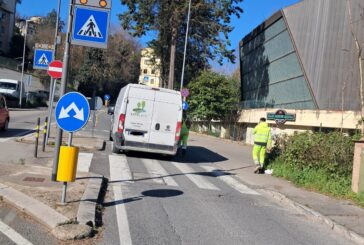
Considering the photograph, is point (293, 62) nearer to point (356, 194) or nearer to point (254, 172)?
point (254, 172)

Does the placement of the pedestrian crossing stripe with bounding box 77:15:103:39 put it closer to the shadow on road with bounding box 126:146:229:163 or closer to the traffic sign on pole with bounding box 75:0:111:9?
the traffic sign on pole with bounding box 75:0:111:9

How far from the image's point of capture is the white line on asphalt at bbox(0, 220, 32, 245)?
6.04 m

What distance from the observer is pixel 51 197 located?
8.16 m

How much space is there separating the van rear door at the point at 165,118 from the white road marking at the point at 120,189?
129cm

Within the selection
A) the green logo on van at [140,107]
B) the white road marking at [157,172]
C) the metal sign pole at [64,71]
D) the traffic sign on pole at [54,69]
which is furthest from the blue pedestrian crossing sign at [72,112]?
the green logo on van at [140,107]

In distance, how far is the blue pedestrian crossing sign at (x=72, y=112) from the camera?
25.9 ft

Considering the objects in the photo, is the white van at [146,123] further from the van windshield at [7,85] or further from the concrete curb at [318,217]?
the van windshield at [7,85]

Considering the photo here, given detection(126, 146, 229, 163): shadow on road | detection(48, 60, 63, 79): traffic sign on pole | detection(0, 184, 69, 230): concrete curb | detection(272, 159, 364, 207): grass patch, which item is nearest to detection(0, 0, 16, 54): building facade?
detection(126, 146, 229, 163): shadow on road

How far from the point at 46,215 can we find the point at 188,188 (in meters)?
4.76

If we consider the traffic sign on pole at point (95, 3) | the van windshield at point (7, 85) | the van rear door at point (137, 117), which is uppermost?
the traffic sign on pole at point (95, 3)

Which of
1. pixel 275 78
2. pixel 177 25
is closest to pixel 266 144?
pixel 275 78

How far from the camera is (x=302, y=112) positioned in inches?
1067

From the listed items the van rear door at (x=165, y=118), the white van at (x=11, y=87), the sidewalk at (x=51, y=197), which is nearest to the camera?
the sidewalk at (x=51, y=197)

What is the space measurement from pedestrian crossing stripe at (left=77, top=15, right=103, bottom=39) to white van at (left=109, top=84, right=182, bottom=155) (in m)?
7.64
